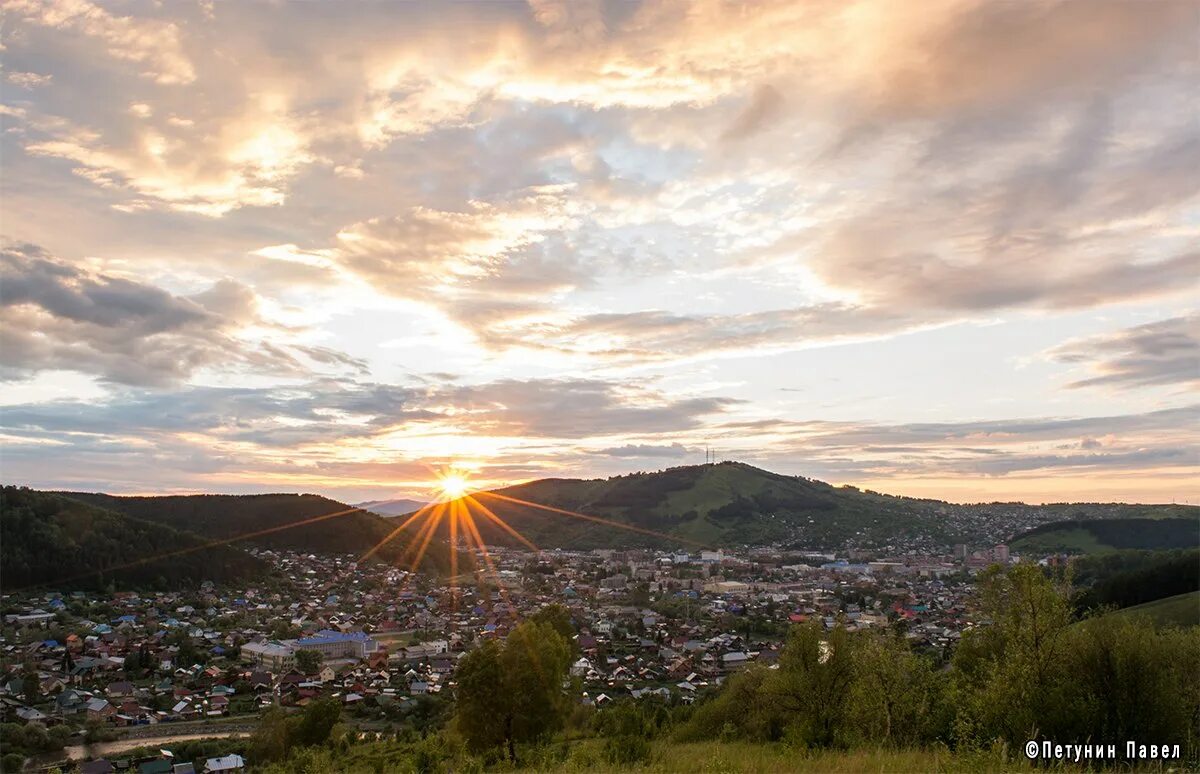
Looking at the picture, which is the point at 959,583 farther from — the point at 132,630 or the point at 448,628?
the point at 132,630

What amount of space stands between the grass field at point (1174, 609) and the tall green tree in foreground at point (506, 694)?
56.3m

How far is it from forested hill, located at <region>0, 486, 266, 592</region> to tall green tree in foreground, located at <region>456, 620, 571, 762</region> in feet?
357

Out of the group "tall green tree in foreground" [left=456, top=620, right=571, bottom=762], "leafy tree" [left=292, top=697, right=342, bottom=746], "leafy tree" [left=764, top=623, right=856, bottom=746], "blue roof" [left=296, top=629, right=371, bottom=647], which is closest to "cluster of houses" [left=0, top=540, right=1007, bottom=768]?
"blue roof" [left=296, top=629, right=371, bottom=647]

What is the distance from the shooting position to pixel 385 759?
124ft

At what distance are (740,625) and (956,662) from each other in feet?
228

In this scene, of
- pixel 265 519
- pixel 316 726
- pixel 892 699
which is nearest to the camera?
pixel 892 699

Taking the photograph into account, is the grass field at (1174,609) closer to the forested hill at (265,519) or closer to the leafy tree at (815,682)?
the leafy tree at (815,682)

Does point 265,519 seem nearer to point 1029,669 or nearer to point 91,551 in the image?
point 91,551

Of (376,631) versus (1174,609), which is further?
(376,631)

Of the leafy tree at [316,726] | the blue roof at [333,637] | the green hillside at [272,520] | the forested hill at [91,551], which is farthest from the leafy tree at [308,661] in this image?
the green hillside at [272,520]

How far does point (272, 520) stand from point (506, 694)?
532 ft

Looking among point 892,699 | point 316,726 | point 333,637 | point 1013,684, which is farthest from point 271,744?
point 333,637

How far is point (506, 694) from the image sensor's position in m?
30.2

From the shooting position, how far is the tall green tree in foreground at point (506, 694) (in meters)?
30.2
